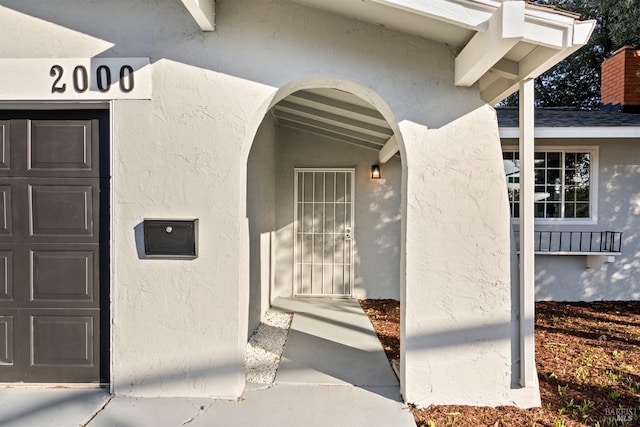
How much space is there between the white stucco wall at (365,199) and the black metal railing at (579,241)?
2490mm

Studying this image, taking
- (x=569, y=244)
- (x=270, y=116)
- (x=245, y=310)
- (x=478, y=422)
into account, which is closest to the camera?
(x=478, y=422)

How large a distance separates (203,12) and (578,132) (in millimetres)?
5889

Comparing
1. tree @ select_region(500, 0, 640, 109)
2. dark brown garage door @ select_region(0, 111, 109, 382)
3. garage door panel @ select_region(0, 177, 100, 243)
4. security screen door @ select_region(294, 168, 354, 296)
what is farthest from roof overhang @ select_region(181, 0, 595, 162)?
tree @ select_region(500, 0, 640, 109)

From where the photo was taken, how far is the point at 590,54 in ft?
49.7

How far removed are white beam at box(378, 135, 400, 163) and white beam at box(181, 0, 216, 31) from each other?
270 cm

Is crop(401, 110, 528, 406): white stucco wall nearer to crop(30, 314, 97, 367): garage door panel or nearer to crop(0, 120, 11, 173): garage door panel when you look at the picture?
crop(30, 314, 97, 367): garage door panel

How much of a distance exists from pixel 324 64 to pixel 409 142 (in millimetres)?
926

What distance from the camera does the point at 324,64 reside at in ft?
10.4

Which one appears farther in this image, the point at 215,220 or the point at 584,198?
the point at 584,198

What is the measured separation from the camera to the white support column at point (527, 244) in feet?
10.5

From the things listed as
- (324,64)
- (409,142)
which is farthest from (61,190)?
(409,142)

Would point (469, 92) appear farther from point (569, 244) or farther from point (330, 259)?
point (569, 244)

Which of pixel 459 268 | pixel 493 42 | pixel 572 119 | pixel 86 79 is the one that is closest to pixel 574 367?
pixel 459 268

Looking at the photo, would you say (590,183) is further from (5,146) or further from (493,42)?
(5,146)
